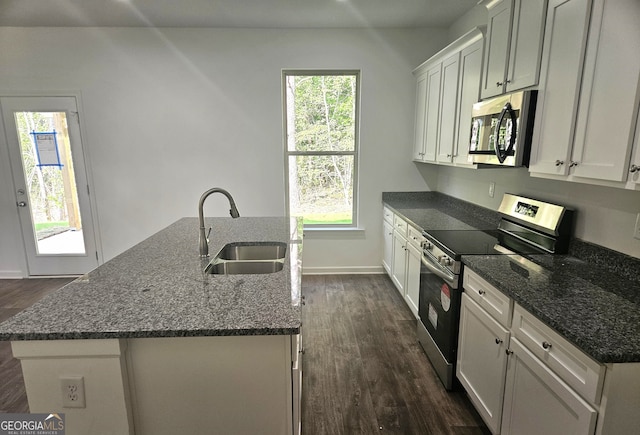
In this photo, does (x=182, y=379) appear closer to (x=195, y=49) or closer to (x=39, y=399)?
(x=39, y=399)

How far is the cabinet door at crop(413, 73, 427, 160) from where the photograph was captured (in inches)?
141

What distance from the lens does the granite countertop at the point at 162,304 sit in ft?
3.69

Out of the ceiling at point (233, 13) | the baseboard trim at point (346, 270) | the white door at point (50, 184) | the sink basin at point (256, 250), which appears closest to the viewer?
the sink basin at point (256, 250)

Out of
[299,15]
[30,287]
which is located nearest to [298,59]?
[299,15]

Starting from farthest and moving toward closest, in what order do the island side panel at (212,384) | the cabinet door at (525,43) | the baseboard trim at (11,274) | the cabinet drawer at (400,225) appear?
the baseboard trim at (11,274)
the cabinet drawer at (400,225)
the cabinet door at (525,43)
the island side panel at (212,384)

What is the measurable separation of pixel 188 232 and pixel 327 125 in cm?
224

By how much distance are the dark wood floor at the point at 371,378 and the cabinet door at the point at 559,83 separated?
150cm

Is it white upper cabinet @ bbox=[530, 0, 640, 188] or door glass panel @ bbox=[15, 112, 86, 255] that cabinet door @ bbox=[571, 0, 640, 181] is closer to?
white upper cabinet @ bbox=[530, 0, 640, 188]

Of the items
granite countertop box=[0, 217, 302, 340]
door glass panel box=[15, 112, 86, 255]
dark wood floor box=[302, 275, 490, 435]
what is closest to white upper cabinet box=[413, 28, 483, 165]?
dark wood floor box=[302, 275, 490, 435]

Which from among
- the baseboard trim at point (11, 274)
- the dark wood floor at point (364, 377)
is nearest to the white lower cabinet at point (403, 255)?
the dark wood floor at point (364, 377)

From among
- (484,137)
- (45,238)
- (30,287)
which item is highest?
(484,137)

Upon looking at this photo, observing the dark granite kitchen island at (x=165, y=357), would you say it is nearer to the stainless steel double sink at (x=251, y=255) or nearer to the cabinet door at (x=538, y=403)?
the stainless steel double sink at (x=251, y=255)

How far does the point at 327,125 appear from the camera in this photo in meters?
4.03

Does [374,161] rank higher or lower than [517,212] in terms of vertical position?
higher
